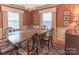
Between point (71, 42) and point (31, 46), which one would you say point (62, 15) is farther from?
point (31, 46)

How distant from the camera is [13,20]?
267cm

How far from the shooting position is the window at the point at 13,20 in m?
2.66

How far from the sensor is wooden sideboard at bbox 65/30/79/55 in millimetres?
2676

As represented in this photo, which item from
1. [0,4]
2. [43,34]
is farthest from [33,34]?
[0,4]

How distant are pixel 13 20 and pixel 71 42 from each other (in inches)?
37.7

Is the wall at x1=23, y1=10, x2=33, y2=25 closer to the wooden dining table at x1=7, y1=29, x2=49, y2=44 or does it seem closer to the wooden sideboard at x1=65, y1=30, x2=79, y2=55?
the wooden dining table at x1=7, y1=29, x2=49, y2=44

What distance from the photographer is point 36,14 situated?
2.67 m

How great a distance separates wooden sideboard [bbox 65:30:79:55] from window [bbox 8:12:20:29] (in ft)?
2.56

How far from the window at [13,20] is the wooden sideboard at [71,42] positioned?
2.56 ft

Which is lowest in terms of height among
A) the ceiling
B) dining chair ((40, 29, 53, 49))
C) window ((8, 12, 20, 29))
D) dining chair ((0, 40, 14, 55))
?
dining chair ((0, 40, 14, 55))

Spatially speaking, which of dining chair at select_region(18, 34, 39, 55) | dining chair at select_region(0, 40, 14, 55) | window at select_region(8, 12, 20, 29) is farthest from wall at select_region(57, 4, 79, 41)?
dining chair at select_region(0, 40, 14, 55)

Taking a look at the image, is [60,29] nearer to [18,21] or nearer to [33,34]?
[33,34]
